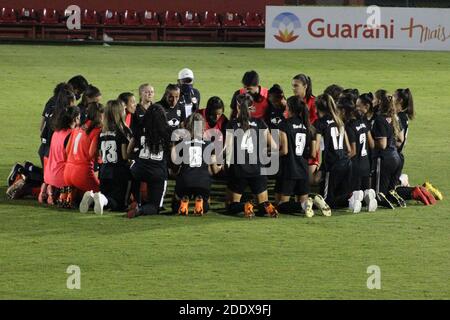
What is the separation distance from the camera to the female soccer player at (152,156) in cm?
1351

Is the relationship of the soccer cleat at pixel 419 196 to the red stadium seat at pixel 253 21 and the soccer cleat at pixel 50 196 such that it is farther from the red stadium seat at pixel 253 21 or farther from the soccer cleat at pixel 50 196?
the red stadium seat at pixel 253 21

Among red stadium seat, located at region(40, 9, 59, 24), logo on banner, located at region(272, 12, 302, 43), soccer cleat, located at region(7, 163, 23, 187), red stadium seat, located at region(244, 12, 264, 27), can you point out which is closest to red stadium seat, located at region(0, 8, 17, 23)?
red stadium seat, located at region(40, 9, 59, 24)

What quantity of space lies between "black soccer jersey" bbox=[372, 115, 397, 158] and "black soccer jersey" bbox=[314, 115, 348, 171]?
0.58 m

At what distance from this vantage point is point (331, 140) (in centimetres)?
1412

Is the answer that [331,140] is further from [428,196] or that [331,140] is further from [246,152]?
[428,196]

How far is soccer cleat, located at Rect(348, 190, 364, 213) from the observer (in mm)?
14047

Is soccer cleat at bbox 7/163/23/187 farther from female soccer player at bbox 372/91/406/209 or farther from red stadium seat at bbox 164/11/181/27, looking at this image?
red stadium seat at bbox 164/11/181/27

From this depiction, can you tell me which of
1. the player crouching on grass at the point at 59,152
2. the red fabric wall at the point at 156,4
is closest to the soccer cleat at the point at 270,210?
the player crouching on grass at the point at 59,152

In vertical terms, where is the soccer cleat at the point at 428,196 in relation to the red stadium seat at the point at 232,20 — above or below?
below

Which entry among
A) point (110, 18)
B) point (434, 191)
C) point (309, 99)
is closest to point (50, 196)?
point (309, 99)

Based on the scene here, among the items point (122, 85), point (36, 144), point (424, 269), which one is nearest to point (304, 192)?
point (424, 269)

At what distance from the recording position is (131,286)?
10328 millimetres

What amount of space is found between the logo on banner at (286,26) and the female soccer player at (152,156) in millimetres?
26234
